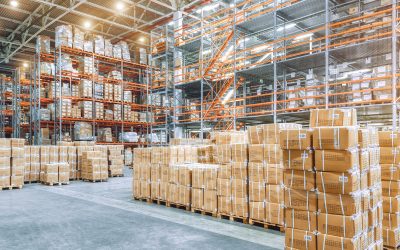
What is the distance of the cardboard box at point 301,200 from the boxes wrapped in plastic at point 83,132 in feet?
55.1

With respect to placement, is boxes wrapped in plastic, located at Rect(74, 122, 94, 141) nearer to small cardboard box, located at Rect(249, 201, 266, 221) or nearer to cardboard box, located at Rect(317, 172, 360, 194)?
small cardboard box, located at Rect(249, 201, 266, 221)

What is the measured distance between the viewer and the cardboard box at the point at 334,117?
16.5 ft

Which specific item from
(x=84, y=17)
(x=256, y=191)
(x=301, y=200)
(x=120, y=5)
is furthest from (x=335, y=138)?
(x=84, y=17)

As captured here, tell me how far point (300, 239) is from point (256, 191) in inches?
92.9

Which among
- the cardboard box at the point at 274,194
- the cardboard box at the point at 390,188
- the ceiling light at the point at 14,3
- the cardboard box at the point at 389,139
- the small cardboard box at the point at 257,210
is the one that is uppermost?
the ceiling light at the point at 14,3

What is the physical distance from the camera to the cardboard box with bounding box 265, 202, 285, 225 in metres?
6.53

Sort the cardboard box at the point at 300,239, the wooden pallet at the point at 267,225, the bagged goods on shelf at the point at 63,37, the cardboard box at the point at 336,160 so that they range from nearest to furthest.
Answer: the cardboard box at the point at 336,160
the cardboard box at the point at 300,239
the wooden pallet at the point at 267,225
the bagged goods on shelf at the point at 63,37

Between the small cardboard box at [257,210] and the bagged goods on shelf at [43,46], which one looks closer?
the small cardboard box at [257,210]

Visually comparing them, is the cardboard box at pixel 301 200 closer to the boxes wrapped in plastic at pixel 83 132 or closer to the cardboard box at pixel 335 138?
the cardboard box at pixel 335 138

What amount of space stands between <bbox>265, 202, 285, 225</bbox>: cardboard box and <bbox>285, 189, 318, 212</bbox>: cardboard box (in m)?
1.80

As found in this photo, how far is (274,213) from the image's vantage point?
6.65m

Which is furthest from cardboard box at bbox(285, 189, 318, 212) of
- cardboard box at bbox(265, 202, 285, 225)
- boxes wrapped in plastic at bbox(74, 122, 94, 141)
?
boxes wrapped in plastic at bbox(74, 122, 94, 141)

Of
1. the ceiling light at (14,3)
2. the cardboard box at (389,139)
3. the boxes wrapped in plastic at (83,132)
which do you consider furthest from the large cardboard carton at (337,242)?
the ceiling light at (14,3)

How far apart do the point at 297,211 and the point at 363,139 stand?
1.43 m
